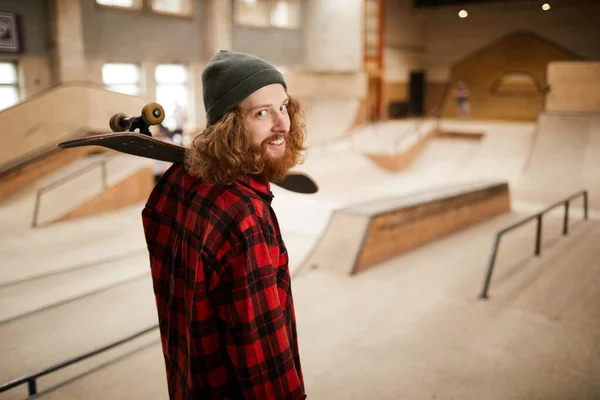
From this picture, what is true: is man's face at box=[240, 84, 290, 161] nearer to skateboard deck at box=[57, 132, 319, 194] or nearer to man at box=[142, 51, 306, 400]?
man at box=[142, 51, 306, 400]

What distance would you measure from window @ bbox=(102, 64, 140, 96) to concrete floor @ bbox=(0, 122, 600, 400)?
175 inches

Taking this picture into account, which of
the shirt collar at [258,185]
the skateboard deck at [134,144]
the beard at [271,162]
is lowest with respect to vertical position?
the shirt collar at [258,185]

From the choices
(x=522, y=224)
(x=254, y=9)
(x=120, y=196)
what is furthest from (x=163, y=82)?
(x=522, y=224)

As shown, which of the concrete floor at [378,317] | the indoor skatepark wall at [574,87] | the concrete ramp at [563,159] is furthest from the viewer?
the indoor skatepark wall at [574,87]

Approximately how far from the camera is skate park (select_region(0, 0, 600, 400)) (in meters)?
3.80

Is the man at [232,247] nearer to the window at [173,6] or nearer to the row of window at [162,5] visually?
the row of window at [162,5]

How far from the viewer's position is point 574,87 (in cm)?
1393

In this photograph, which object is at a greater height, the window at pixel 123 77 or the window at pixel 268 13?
the window at pixel 268 13

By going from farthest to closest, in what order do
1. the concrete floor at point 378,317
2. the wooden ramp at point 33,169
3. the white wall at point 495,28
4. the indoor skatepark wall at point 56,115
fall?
the white wall at point 495,28, the indoor skatepark wall at point 56,115, the wooden ramp at point 33,169, the concrete floor at point 378,317

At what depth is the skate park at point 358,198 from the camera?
12.5ft

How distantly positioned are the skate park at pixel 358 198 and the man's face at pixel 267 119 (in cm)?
225

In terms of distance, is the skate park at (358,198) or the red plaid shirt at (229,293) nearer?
the red plaid shirt at (229,293)

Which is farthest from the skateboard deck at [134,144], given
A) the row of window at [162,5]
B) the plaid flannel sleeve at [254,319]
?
the row of window at [162,5]

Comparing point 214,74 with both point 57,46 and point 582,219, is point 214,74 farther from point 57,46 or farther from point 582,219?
point 57,46
